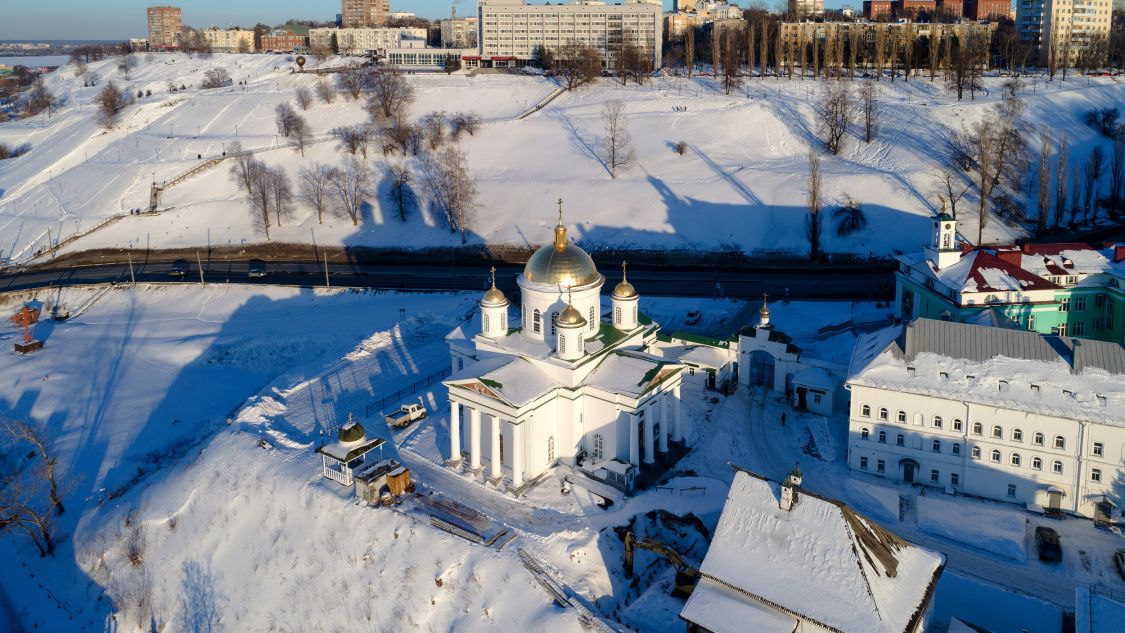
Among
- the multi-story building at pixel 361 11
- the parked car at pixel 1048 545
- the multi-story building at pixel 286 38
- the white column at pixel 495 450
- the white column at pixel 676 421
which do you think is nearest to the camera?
the parked car at pixel 1048 545

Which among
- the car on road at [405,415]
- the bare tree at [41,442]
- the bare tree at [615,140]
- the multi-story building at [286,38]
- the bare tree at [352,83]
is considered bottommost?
the bare tree at [41,442]

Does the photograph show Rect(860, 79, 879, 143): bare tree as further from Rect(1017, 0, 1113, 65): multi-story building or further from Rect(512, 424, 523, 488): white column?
Rect(512, 424, 523, 488): white column

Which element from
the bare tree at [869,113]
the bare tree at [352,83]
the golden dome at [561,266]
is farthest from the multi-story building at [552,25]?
the golden dome at [561,266]

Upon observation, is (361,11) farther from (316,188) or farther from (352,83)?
(316,188)

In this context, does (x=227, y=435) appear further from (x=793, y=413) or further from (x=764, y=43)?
(x=764, y=43)

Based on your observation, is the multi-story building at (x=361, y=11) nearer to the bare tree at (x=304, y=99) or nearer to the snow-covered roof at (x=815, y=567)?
the bare tree at (x=304, y=99)

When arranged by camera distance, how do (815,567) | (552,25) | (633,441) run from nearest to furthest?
1. (815,567)
2. (633,441)
3. (552,25)

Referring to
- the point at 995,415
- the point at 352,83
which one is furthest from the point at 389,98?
the point at 995,415
